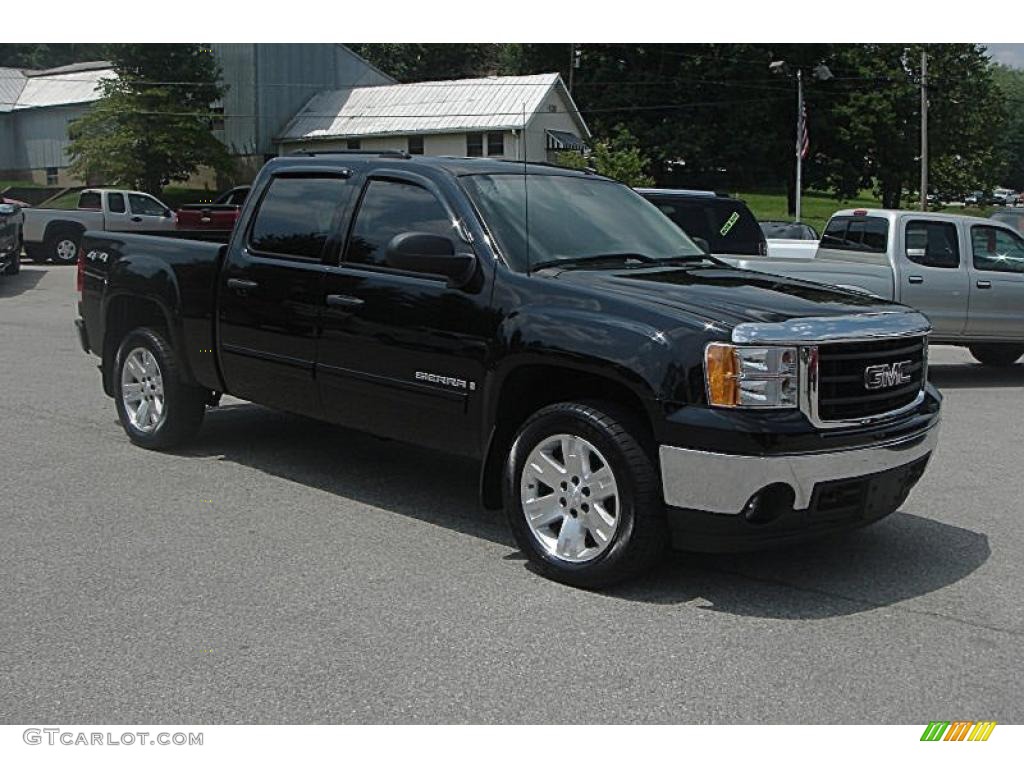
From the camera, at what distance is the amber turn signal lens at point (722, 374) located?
488 cm

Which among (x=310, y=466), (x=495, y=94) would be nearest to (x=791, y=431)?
(x=310, y=466)

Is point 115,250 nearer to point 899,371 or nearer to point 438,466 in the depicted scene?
point 438,466

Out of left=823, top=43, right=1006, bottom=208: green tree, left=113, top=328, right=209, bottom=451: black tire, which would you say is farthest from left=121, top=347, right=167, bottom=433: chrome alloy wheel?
left=823, top=43, right=1006, bottom=208: green tree

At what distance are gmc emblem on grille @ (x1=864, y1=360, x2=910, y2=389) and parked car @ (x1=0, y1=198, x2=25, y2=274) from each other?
20119 millimetres

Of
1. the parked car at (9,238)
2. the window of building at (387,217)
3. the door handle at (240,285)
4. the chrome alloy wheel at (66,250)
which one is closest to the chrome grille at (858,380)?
the window of building at (387,217)

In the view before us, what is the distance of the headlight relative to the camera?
4883 mm

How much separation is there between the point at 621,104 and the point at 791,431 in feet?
187

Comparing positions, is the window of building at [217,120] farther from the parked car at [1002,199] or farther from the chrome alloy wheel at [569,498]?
the chrome alloy wheel at [569,498]

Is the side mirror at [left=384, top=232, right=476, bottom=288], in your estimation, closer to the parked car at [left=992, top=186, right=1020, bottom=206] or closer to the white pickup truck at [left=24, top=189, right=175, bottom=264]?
the white pickup truck at [left=24, top=189, right=175, bottom=264]

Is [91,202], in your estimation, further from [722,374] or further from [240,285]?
[722,374]

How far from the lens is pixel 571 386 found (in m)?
5.60

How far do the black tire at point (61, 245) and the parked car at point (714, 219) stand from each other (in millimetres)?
18973

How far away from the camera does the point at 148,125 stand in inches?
1809
